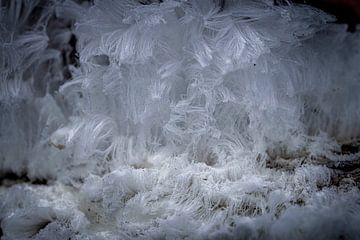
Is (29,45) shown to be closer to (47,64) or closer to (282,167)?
(47,64)

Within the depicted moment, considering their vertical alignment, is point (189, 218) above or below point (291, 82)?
below

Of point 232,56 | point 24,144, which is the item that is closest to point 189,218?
point 232,56

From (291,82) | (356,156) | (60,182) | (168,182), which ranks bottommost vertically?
(60,182)

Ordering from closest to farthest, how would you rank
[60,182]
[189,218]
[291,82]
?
[189,218] < [291,82] < [60,182]

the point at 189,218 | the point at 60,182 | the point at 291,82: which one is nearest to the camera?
the point at 189,218

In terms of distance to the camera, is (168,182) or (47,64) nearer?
(168,182)

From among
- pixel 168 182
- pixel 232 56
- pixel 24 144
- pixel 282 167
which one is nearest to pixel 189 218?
pixel 168 182

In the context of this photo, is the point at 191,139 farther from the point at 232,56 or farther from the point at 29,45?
the point at 29,45
